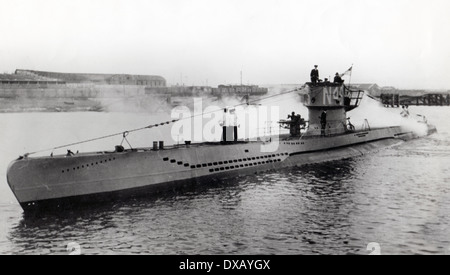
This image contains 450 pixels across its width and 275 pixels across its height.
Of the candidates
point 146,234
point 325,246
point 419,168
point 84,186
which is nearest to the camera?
point 325,246

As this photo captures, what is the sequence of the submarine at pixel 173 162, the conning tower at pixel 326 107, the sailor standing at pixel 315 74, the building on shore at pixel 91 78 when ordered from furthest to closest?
the building on shore at pixel 91 78, the conning tower at pixel 326 107, the sailor standing at pixel 315 74, the submarine at pixel 173 162

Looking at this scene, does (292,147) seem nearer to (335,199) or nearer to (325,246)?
(335,199)

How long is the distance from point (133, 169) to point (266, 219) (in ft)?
18.5

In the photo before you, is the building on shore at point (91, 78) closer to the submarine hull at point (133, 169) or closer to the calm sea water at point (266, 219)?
the calm sea water at point (266, 219)

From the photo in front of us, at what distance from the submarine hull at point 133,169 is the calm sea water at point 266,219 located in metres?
0.63

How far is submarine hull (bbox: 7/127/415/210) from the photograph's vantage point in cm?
1459

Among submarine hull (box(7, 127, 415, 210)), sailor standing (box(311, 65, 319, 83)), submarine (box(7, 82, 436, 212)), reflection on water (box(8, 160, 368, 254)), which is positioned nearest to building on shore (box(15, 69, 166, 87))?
sailor standing (box(311, 65, 319, 83))

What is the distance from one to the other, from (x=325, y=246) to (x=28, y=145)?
1077 inches

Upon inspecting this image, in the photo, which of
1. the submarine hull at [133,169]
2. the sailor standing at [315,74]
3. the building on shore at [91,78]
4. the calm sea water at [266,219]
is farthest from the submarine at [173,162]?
the building on shore at [91,78]

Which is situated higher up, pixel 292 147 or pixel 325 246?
pixel 292 147

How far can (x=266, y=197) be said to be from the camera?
16750 mm

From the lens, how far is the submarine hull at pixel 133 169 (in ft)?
47.9

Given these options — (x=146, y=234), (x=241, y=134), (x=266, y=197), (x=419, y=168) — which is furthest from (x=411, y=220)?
(x=241, y=134)

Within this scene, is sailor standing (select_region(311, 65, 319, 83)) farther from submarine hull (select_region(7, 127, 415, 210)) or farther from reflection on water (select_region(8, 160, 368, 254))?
reflection on water (select_region(8, 160, 368, 254))
